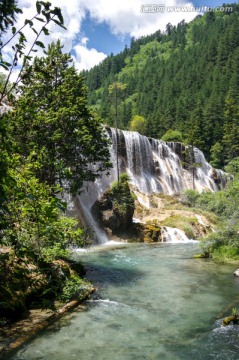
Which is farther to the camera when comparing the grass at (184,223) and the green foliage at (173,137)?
the green foliage at (173,137)

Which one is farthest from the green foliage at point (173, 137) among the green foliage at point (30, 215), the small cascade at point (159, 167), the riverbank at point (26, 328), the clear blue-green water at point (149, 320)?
the riverbank at point (26, 328)

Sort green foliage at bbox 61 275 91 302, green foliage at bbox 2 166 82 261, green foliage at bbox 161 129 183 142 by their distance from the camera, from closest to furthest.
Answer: green foliage at bbox 2 166 82 261, green foliage at bbox 61 275 91 302, green foliage at bbox 161 129 183 142

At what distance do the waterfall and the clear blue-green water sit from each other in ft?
64.0

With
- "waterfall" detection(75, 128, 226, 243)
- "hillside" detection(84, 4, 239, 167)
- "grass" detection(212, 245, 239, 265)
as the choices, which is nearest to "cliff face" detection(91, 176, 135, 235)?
"waterfall" detection(75, 128, 226, 243)

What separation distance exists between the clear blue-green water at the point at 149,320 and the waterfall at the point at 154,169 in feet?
64.0

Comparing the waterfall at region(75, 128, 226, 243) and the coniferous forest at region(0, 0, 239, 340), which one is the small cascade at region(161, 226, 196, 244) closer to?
the coniferous forest at region(0, 0, 239, 340)

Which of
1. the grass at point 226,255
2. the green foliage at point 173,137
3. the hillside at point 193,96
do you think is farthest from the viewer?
the hillside at point 193,96

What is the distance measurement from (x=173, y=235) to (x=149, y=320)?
70.9ft

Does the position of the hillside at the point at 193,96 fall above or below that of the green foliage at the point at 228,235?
above

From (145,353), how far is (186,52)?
482ft

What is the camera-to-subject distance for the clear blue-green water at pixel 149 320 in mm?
7789

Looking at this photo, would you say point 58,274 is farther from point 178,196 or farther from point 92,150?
point 178,196

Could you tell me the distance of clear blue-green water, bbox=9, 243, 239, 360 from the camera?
7789mm

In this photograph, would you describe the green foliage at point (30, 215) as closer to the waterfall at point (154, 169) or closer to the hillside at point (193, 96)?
the waterfall at point (154, 169)
